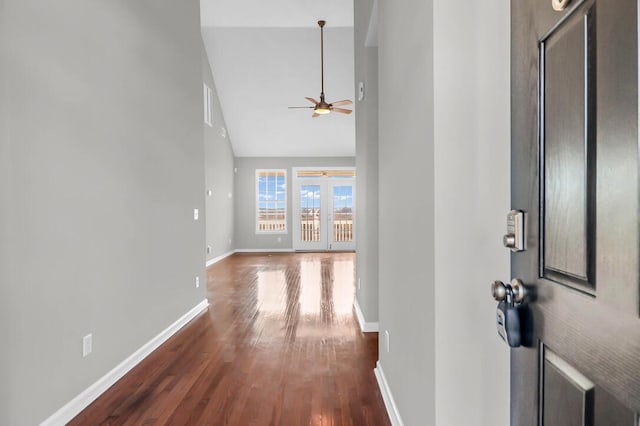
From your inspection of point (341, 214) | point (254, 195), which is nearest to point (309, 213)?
point (341, 214)

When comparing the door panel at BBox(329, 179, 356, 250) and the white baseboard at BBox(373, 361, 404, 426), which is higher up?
the door panel at BBox(329, 179, 356, 250)

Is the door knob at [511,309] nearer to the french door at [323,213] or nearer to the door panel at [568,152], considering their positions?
the door panel at [568,152]

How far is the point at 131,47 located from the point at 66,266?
1.70 metres

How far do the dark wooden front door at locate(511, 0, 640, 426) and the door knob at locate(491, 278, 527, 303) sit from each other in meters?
0.02

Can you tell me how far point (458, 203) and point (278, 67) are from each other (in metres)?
6.68

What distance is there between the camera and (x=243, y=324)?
3.69 meters

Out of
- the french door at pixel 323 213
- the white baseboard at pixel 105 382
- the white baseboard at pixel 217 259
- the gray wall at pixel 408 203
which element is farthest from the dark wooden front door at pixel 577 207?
the french door at pixel 323 213

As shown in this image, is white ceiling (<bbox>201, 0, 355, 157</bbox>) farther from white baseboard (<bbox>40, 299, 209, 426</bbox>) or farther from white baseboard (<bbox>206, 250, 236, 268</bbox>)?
white baseboard (<bbox>40, 299, 209, 426</bbox>)

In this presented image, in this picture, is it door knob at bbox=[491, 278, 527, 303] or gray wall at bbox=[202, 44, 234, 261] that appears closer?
door knob at bbox=[491, 278, 527, 303]

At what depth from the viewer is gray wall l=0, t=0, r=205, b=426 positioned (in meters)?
1.77

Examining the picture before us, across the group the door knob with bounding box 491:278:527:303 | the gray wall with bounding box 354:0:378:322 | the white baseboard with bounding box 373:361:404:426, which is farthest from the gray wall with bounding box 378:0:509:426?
the gray wall with bounding box 354:0:378:322

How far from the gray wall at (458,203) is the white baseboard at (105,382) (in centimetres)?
185

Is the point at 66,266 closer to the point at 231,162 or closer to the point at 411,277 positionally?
the point at 411,277

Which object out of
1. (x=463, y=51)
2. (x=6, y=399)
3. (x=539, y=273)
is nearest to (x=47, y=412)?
(x=6, y=399)
